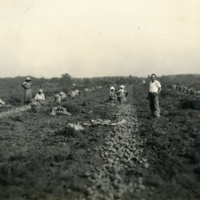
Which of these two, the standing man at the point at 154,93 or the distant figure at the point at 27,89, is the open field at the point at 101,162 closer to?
the standing man at the point at 154,93

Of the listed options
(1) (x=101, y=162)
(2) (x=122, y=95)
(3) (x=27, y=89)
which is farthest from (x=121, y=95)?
(1) (x=101, y=162)

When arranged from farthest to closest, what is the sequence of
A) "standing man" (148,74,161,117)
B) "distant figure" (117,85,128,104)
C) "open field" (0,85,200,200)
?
"distant figure" (117,85,128,104) → "standing man" (148,74,161,117) → "open field" (0,85,200,200)

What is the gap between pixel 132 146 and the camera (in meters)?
8.18

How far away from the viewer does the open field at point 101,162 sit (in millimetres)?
5320

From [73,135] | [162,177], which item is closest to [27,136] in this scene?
[73,135]

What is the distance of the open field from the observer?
532 cm

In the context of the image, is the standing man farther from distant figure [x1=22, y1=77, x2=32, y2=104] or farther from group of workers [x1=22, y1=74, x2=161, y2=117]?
distant figure [x1=22, y1=77, x2=32, y2=104]

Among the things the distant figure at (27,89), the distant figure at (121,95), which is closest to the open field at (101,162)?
the distant figure at (121,95)

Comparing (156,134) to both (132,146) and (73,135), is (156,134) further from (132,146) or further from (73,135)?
(73,135)

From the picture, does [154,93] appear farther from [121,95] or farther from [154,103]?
[121,95]

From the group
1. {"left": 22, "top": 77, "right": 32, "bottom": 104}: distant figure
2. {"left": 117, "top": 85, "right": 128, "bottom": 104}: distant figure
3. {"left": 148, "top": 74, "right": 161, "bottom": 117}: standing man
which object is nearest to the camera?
{"left": 148, "top": 74, "right": 161, "bottom": 117}: standing man

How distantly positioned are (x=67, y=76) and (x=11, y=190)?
7537 centimetres

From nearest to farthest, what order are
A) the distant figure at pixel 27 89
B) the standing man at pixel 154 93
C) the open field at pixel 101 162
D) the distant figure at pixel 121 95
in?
the open field at pixel 101 162, the standing man at pixel 154 93, the distant figure at pixel 121 95, the distant figure at pixel 27 89

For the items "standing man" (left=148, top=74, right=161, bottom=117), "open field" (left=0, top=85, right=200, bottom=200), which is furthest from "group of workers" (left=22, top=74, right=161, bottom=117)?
"open field" (left=0, top=85, right=200, bottom=200)
